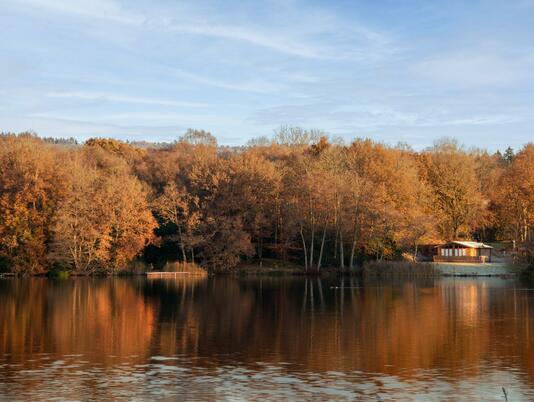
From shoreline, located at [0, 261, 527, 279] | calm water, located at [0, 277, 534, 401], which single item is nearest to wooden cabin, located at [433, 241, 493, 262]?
shoreline, located at [0, 261, 527, 279]

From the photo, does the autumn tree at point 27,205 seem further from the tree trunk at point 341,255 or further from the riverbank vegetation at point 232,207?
the tree trunk at point 341,255

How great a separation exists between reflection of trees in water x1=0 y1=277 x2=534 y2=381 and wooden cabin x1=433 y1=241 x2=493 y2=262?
25.9 m

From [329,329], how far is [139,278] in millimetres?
42523

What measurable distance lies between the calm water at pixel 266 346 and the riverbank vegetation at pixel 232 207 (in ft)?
77.6

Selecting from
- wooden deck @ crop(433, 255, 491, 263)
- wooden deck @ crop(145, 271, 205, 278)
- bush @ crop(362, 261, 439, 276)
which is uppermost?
wooden deck @ crop(433, 255, 491, 263)

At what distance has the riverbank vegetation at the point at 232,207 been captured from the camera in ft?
233

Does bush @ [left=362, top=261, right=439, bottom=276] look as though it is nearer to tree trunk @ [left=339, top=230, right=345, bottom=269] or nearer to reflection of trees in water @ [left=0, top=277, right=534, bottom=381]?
tree trunk @ [left=339, top=230, right=345, bottom=269]

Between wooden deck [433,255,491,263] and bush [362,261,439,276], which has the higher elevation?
wooden deck [433,255,491,263]

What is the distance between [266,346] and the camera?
83.5 ft

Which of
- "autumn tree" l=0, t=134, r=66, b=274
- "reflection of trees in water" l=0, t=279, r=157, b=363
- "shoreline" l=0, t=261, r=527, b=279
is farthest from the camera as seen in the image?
"shoreline" l=0, t=261, r=527, b=279

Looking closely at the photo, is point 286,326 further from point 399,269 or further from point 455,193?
point 455,193

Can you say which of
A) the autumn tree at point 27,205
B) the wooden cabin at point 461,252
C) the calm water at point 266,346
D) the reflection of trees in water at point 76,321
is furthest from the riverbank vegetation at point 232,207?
the calm water at point 266,346

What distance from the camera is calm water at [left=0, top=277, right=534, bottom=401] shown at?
59.0ft

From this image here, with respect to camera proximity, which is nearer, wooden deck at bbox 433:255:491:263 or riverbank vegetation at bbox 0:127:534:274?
riverbank vegetation at bbox 0:127:534:274
